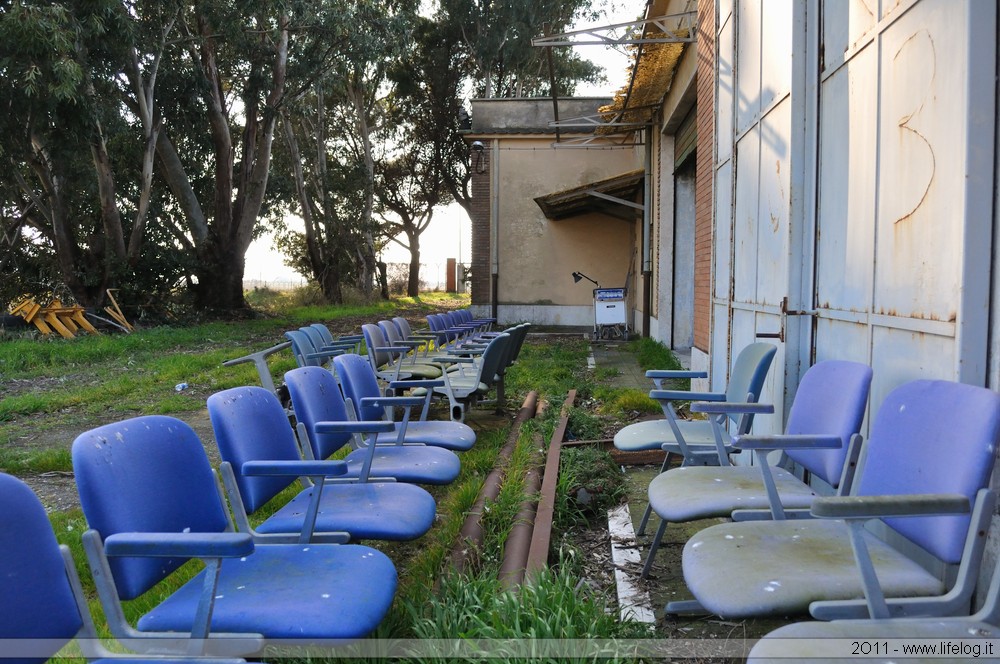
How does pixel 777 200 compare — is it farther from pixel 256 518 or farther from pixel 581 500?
pixel 256 518

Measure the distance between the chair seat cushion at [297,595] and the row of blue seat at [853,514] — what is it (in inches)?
32.1

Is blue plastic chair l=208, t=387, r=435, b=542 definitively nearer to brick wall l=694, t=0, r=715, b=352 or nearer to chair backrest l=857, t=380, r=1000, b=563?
chair backrest l=857, t=380, r=1000, b=563

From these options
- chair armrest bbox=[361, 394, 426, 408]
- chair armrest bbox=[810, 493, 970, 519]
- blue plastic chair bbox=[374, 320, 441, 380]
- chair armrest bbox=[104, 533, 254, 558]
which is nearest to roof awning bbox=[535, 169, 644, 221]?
blue plastic chair bbox=[374, 320, 441, 380]

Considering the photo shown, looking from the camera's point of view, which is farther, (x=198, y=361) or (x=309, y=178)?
(x=309, y=178)

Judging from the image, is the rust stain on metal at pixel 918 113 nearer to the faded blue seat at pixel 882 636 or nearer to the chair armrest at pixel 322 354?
the faded blue seat at pixel 882 636

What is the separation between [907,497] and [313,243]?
24623 mm

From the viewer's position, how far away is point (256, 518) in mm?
3822

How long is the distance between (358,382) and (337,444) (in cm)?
58

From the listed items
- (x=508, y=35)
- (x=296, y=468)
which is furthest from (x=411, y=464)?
(x=508, y=35)

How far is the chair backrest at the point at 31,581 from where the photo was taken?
1.52 meters

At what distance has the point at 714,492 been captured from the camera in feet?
8.80

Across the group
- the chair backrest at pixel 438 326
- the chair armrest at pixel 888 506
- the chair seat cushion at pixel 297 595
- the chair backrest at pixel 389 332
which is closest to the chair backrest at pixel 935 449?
the chair armrest at pixel 888 506

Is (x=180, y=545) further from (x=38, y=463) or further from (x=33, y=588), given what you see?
(x=38, y=463)

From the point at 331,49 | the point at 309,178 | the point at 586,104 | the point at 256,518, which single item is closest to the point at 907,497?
the point at 256,518
